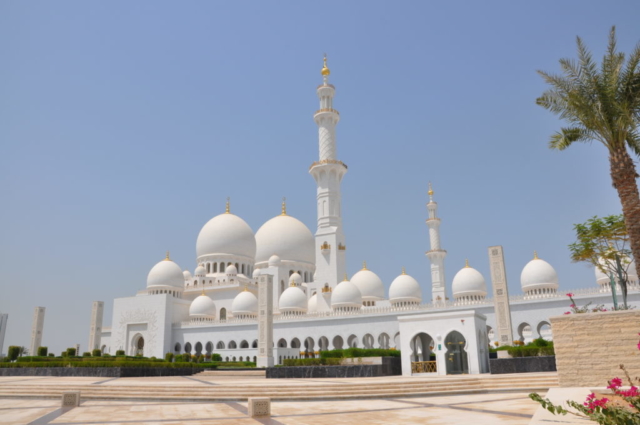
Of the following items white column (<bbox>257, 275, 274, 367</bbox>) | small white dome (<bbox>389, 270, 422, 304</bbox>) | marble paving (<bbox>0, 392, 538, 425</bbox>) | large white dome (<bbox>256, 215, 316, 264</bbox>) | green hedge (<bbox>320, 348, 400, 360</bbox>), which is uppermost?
large white dome (<bbox>256, 215, 316, 264</bbox>)

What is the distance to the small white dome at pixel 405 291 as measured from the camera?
39219 mm

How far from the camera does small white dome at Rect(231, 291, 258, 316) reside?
42031mm

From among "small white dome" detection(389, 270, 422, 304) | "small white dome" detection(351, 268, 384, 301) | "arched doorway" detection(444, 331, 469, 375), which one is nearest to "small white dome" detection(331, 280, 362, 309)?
"small white dome" detection(389, 270, 422, 304)

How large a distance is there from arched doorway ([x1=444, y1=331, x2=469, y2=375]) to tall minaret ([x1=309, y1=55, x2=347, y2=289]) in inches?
767

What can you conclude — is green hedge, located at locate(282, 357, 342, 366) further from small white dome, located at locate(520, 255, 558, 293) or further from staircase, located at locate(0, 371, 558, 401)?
small white dome, located at locate(520, 255, 558, 293)

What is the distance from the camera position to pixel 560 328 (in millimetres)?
12125

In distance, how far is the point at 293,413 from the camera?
976 centimetres

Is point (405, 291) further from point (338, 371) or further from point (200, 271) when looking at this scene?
point (338, 371)

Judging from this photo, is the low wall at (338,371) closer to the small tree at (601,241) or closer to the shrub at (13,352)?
the small tree at (601,241)

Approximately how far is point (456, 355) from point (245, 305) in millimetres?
24509

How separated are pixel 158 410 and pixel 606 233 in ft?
65.4

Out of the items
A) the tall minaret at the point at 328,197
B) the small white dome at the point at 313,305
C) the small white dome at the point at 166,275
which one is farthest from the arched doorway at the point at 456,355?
the small white dome at the point at 166,275

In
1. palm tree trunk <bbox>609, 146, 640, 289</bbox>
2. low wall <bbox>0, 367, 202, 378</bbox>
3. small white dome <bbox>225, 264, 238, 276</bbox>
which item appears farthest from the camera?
small white dome <bbox>225, 264, 238, 276</bbox>

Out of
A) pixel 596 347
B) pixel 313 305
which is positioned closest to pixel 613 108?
pixel 596 347
